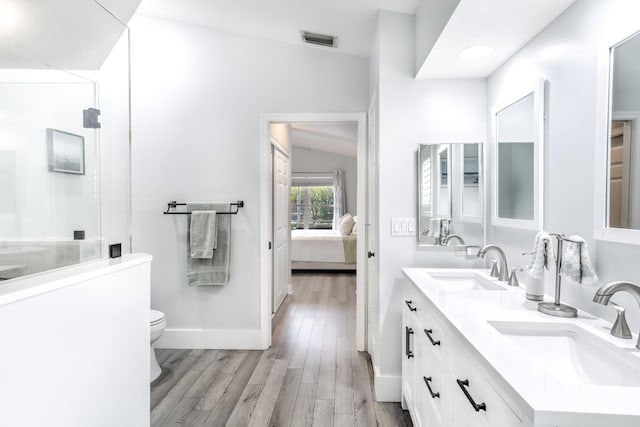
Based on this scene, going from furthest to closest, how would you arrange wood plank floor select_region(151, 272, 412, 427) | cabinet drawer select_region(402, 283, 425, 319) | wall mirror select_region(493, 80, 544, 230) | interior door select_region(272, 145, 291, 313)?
interior door select_region(272, 145, 291, 313) < wood plank floor select_region(151, 272, 412, 427) < cabinet drawer select_region(402, 283, 425, 319) < wall mirror select_region(493, 80, 544, 230)

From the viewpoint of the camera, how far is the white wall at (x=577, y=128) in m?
1.21

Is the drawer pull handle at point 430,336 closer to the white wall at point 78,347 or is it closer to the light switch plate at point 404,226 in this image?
the light switch plate at point 404,226

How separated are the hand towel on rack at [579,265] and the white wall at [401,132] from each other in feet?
3.47

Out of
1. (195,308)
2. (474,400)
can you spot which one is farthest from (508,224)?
(195,308)

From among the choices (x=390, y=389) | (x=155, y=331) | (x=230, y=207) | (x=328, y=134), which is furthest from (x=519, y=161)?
(x=328, y=134)

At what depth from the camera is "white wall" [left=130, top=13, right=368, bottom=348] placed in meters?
3.14

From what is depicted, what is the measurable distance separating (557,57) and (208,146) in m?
2.58

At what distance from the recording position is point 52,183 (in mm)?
1314

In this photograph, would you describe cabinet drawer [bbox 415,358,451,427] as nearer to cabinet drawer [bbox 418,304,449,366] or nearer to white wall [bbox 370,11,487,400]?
cabinet drawer [bbox 418,304,449,366]

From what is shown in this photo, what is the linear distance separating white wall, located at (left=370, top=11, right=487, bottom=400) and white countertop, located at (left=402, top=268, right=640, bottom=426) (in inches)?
29.5

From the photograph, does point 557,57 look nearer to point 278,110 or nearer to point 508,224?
point 508,224

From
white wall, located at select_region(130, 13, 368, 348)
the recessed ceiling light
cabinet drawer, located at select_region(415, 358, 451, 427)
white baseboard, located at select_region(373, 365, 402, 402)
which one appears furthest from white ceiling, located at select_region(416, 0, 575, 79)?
white baseboard, located at select_region(373, 365, 402, 402)

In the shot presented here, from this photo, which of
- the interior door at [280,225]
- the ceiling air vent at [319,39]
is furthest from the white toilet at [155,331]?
the ceiling air vent at [319,39]

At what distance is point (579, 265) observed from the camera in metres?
1.24
